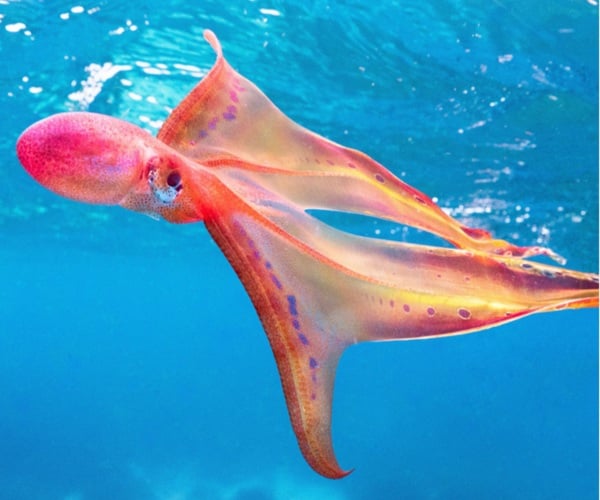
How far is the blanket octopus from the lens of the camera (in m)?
1.44

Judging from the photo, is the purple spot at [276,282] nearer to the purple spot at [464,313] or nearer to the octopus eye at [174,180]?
the octopus eye at [174,180]

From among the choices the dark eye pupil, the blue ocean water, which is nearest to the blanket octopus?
the dark eye pupil

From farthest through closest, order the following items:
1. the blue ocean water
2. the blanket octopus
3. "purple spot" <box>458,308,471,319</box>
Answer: the blue ocean water, "purple spot" <box>458,308,471,319</box>, the blanket octopus

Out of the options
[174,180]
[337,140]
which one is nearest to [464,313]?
[174,180]

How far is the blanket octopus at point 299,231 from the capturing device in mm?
1437

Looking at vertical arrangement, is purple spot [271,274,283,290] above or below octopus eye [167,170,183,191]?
below

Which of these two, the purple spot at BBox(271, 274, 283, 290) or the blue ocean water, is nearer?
the purple spot at BBox(271, 274, 283, 290)

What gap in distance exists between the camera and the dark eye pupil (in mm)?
1571

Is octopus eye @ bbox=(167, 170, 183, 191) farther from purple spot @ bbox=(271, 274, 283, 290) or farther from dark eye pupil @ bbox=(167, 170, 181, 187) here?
purple spot @ bbox=(271, 274, 283, 290)

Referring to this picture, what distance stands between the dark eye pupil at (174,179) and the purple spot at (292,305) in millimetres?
447

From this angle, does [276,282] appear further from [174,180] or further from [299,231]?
[174,180]

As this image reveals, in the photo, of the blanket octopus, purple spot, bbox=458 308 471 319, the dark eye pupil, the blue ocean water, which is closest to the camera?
the blanket octopus

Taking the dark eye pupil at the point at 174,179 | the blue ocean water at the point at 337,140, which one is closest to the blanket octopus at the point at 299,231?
the dark eye pupil at the point at 174,179

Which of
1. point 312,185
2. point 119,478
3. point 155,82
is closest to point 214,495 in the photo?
point 119,478
